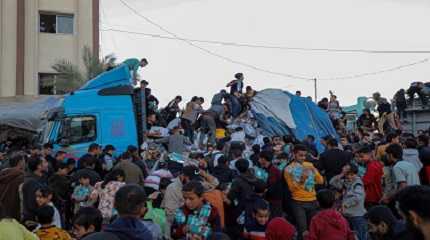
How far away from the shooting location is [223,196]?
8781 mm

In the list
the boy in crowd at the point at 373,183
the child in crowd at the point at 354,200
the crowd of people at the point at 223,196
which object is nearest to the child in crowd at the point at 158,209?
the crowd of people at the point at 223,196

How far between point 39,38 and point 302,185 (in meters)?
23.8

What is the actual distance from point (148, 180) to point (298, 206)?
2.40 metres

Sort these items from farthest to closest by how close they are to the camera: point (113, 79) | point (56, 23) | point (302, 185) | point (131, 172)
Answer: point (56, 23)
point (113, 79)
point (131, 172)
point (302, 185)

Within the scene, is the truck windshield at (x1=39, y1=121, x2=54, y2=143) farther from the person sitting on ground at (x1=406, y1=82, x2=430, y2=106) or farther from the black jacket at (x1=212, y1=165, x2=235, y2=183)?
the person sitting on ground at (x1=406, y1=82, x2=430, y2=106)

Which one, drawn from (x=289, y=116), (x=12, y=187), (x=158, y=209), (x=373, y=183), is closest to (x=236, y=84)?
(x=289, y=116)

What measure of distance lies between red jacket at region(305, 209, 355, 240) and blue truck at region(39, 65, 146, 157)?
29.1ft

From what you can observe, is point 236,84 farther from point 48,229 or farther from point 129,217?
point 129,217

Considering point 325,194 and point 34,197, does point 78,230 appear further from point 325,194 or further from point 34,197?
point 325,194

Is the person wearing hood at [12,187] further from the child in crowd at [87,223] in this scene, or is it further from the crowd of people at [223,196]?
the child in crowd at [87,223]

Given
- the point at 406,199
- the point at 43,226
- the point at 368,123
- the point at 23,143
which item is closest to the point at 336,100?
the point at 368,123

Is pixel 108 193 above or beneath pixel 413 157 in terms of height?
beneath

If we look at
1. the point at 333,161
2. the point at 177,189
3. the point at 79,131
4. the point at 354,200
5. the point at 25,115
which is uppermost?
the point at 25,115

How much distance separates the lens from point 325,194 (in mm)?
7086
